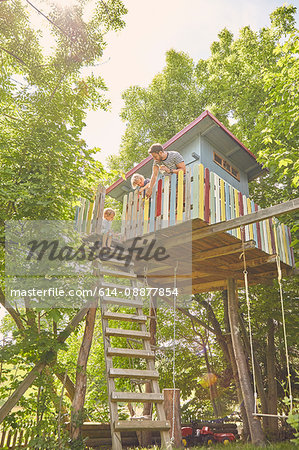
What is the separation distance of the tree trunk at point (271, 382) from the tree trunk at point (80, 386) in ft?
20.4

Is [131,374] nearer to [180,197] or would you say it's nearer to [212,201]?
[180,197]

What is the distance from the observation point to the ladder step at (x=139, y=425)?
4.41 meters

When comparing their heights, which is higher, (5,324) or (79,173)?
(79,173)

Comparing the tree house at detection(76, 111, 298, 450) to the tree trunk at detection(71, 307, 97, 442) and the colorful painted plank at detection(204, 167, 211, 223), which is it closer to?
the colorful painted plank at detection(204, 167, 211, 223)

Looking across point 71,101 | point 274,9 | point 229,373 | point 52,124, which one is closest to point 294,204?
point 52,124

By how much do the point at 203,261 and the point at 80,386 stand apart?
3663 mm

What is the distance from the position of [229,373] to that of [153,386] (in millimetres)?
8819

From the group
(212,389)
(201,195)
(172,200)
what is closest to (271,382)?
(212,389)

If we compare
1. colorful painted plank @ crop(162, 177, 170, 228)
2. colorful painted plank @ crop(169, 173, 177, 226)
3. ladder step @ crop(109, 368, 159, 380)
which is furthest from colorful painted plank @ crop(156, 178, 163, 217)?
ladder step @ crop(109, 368, 159, 380)

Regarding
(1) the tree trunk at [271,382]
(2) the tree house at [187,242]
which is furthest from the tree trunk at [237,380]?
(2) the tree house at [187,242]

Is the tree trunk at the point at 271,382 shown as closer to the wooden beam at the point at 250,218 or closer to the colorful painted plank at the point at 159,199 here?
the wooden beam at the point at 250,218

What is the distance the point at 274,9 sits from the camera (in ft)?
51.8

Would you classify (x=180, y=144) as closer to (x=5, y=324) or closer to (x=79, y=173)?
(x=79, y=173)

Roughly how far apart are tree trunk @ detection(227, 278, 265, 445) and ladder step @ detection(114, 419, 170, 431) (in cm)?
281
